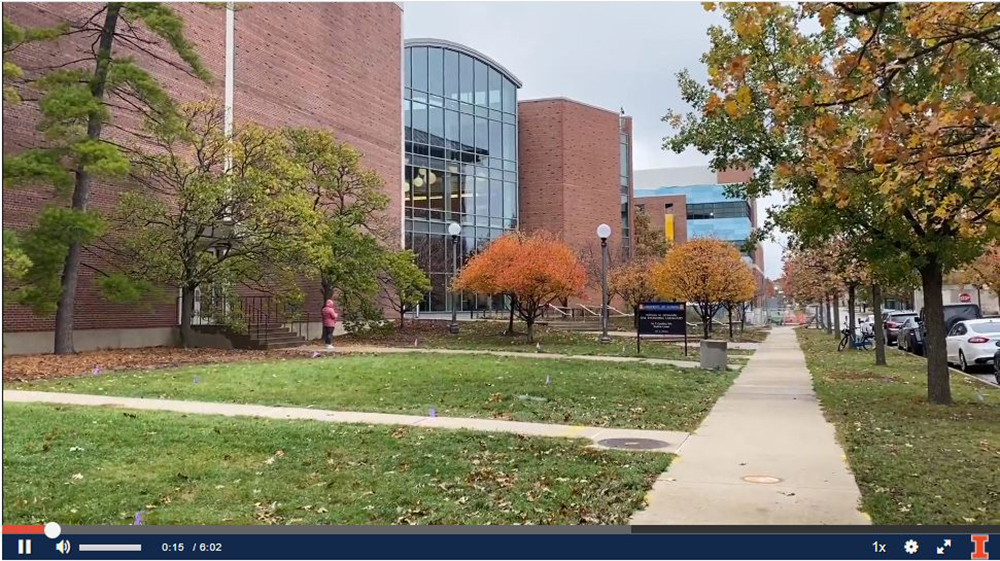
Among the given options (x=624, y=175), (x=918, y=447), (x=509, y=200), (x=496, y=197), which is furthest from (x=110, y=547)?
(x=624, y=175)

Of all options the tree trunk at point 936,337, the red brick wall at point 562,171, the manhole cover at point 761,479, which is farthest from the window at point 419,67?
the manhole cover at point 761,479

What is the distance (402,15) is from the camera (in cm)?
3616

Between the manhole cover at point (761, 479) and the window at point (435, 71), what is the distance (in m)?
39.1

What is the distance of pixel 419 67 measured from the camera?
42.8m

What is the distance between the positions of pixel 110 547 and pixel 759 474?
17.1 feet

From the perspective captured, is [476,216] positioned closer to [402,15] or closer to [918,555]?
[402,15]

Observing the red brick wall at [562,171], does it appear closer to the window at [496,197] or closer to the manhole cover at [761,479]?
the window at [496,197]

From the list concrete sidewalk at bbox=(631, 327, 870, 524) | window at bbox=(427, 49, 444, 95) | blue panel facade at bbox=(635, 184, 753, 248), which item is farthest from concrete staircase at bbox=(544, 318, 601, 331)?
blue panel facade at bbox=(635, 184, 753, 248)

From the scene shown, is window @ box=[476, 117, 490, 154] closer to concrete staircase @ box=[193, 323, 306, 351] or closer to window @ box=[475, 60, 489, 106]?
window @ box=[475, 60, 489, 106]

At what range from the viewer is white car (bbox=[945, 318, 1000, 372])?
59.5 feet

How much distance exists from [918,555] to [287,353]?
17965 mm

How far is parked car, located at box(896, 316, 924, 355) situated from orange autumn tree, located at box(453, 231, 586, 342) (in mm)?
11462

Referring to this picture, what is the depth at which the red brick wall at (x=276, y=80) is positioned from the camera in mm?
18656

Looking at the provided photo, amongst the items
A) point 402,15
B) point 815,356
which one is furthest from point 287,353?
point 402,15
